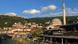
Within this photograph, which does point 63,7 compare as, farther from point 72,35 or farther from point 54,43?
point 72,35

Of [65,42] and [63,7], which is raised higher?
[63,7]

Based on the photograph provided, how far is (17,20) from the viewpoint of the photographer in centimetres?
19762

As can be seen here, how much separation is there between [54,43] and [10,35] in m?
89.0

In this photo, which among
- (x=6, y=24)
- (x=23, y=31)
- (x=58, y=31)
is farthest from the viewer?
(x=6, y=24)

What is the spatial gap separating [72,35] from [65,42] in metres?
3.68

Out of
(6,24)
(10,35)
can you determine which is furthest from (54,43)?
(6,24)

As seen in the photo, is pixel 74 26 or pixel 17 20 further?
pixel 17 20

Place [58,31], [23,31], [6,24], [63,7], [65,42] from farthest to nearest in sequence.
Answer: [6,24]
[23,31]
[63,7]
[58,31]
[65,42]

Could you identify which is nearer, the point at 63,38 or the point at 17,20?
the point at 63,38

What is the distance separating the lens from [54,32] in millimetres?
51688

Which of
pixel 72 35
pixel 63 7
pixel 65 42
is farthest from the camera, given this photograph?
pixel 63 7

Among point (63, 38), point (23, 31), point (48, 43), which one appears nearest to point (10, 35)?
point (23, 31)

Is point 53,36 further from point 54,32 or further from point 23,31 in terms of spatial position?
point 23,31

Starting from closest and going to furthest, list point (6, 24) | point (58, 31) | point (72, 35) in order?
point (72, 35), point (58, 31), point (6, 24)
